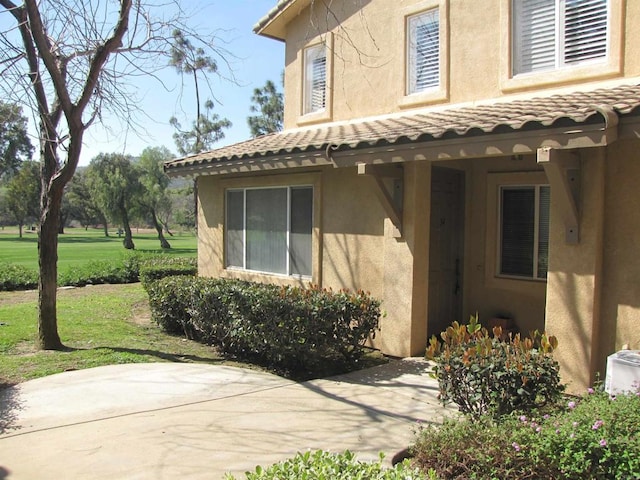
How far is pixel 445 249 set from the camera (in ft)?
29.3

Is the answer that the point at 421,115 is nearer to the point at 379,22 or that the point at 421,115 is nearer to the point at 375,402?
the point at 379,22

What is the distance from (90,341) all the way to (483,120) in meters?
7.15

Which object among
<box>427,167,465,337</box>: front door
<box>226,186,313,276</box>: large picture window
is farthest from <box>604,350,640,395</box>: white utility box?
<box>226,186,313,276</box>: large picture window

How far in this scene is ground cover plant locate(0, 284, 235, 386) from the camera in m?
7.66

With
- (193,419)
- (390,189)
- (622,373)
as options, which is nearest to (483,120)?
(390,189)

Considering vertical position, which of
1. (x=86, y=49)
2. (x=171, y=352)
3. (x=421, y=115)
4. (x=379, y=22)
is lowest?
(x=171, y=352)

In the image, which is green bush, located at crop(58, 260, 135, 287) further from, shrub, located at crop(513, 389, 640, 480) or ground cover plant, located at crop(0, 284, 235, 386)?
shrub, located at crop(513, 389, 640, 480)

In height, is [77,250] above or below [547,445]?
below

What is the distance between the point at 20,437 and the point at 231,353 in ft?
12.4

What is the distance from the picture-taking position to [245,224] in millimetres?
10977

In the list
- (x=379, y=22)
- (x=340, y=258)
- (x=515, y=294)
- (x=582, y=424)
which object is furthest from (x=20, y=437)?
(x=379, y=22)

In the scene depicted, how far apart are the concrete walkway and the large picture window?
9.90ft

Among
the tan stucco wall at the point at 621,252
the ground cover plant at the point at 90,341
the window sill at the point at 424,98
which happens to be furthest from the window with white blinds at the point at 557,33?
the ground cover plant at the point at 90,341

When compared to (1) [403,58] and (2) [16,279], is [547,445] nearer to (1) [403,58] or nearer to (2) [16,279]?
(1) [403,58]
